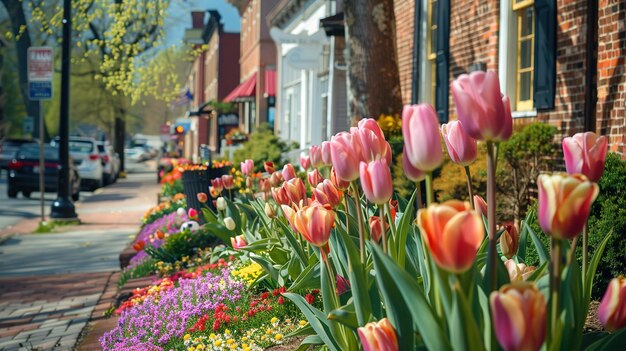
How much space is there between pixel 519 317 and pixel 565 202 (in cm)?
31

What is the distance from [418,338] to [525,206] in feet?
22.0

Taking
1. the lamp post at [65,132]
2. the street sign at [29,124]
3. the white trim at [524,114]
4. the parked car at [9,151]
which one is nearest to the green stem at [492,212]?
the white trim at [524,114]

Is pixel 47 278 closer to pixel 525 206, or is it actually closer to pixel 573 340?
pixel 525 206

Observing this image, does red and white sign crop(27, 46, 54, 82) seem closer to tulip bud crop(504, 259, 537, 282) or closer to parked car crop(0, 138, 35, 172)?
tulip bud crop(504, 259, 537, 282)

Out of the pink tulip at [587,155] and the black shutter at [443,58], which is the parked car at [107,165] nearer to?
the black shutter at [443,58]

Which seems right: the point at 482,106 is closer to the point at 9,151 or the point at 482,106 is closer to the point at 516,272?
the point at 516,272

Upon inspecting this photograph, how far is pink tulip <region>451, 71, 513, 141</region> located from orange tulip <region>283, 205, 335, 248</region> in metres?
0.79

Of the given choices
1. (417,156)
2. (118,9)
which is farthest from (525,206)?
(118,9)

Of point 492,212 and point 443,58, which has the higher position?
point 443,58

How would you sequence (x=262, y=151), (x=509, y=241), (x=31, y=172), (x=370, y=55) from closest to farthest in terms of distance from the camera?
(x=509, y=241) → (x=370, y=55) → (x=262, y=151) → (x=31, y=172)

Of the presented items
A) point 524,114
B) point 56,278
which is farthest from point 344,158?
point 56,278

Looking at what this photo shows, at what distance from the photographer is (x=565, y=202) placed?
2.23m

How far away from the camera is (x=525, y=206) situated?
31.2ft

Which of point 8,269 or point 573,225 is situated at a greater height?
point 573,225
